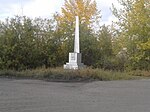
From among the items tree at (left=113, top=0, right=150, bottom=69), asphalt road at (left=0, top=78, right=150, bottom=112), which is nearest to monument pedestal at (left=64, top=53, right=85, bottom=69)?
tree at (left=113, top=0, right=150, bottom=69)

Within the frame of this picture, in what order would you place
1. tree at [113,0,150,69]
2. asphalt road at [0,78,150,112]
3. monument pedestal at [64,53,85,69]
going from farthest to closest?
1. tree at [113,0,150,69]
2. monument pedestal at [64,53,85,69]
3. asphalt road at [0,78,150,112]

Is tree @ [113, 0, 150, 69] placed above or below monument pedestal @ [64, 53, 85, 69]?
above

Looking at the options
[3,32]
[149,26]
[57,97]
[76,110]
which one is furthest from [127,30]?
[76,110]

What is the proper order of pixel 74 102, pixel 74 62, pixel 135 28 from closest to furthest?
pixel 74 102 < pixel 74 62 < pixel 135 28

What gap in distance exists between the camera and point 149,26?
3644 centimetres

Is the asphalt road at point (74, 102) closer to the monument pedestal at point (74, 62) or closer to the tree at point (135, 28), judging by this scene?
the monument pedestal at point (74, 62)

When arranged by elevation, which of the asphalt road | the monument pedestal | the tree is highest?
the tree

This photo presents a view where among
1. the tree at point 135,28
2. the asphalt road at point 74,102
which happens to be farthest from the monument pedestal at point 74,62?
the asphalt road at point 74,102

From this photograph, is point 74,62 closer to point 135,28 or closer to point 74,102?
point 135,28

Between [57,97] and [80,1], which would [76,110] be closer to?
[57,97]

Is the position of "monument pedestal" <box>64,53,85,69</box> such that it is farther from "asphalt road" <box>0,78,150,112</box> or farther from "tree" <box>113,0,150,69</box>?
"asphalt road" <box>0,78,150,112</box>

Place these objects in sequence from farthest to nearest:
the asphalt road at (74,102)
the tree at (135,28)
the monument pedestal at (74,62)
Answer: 1. the tree at (135,28)
2. the monument pedestal at (74,62)
3. the asphalt road at (74,102)

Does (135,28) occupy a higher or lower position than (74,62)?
higher

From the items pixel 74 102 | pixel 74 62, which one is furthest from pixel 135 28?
pixel 74 102
